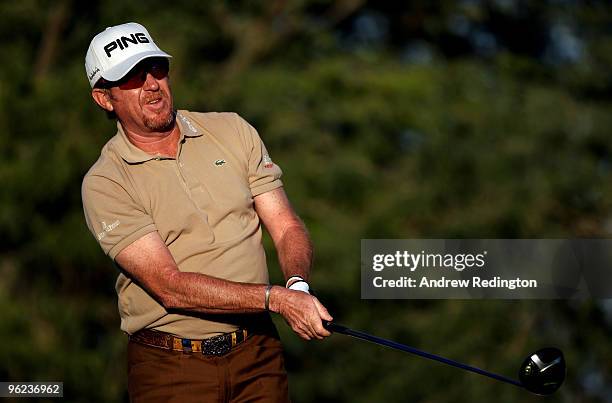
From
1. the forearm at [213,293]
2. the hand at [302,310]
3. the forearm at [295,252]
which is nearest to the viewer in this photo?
the hand at [302,310]

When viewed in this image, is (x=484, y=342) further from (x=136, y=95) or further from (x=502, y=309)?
(x=136, y=95)

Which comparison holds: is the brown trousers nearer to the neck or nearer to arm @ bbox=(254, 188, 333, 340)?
arm @ bbox=(254, 188, 333, 340)

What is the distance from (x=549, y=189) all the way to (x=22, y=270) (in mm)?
7181

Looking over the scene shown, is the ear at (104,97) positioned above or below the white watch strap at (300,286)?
above

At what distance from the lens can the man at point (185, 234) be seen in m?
5.09

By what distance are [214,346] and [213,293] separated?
0.32 metres

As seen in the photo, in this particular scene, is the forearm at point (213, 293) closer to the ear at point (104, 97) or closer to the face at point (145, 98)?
the face at point (145, 98)

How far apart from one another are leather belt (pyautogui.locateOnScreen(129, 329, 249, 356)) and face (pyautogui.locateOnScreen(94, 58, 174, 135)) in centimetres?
76

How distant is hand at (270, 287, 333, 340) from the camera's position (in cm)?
484

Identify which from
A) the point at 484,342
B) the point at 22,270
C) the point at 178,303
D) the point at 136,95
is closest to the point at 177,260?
the point at 178,303

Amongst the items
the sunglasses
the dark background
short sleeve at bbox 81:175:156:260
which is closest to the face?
the sunglasses

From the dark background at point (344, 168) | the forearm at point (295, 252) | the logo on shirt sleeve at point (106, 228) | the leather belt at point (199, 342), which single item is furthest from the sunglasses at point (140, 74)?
the dark background at point (344, 168)

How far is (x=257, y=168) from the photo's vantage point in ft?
17.6

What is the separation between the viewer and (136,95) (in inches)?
210
